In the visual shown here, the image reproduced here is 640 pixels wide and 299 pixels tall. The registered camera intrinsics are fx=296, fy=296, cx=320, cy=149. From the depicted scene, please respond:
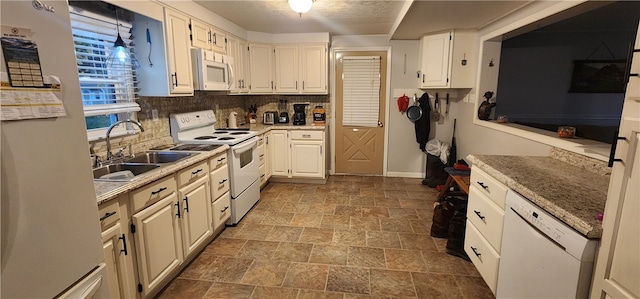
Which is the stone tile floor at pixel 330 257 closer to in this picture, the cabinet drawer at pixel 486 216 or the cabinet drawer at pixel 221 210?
the cabinet drawer at pixel 221 210

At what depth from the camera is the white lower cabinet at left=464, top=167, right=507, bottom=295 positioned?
1782mm

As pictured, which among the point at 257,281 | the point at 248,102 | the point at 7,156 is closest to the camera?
the point at 7,156

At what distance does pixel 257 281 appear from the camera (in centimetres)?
219

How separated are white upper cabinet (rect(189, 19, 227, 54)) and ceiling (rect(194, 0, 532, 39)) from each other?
0.20 m

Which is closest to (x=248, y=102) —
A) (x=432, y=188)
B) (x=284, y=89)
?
(x=284, y=89)

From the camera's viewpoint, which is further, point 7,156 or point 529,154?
point 529,154

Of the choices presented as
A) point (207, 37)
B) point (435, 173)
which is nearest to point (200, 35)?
point (207, 37)

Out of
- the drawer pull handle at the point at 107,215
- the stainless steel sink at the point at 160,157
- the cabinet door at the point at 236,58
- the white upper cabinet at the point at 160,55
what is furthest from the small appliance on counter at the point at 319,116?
the drawer pull handle at the point at 107,215

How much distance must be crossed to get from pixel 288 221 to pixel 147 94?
1829 mm

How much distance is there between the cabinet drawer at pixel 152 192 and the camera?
171cm

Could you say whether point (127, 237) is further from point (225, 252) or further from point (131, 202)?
point (225, 252)

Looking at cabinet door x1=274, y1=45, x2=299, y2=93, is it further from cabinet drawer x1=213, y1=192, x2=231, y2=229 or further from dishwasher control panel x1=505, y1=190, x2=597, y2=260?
dishwasher control panel x1=505, y1=190, x2=597, y2=260

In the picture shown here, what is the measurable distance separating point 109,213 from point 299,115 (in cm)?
327

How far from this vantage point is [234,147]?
2967 mm
